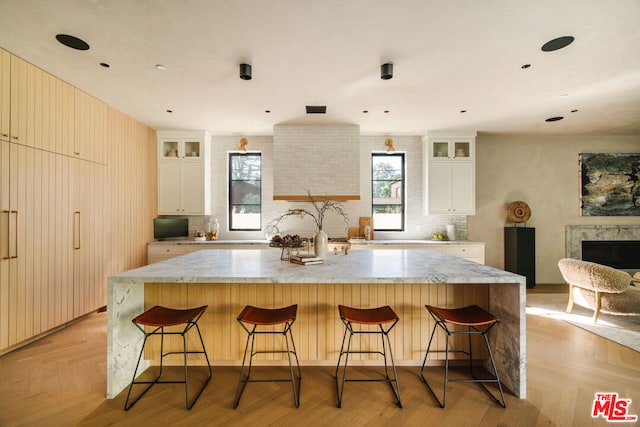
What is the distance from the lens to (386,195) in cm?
524

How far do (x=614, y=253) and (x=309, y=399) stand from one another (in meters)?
6.46

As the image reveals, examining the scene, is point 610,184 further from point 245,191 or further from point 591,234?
point 245,191

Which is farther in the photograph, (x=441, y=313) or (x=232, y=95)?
(x=232, y=95)

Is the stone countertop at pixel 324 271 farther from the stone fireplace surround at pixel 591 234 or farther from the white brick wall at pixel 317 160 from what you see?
the stone fireplace surround at pixel 591 234

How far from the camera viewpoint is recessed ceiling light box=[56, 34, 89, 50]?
7.43 ft

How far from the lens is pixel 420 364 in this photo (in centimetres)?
236

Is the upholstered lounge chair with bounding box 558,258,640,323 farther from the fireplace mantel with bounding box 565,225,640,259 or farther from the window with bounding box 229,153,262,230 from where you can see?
the window with bounding box 229,153,262,230

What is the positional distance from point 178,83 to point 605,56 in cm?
433

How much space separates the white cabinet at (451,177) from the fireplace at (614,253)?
8.28ft

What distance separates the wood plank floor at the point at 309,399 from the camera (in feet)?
5.77

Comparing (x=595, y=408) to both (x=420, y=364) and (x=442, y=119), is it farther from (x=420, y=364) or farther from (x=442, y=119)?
(x=442, y=119)

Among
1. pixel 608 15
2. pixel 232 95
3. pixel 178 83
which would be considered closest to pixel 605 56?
pixel 608 15

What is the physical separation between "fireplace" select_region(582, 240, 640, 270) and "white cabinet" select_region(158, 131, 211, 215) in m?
7.30

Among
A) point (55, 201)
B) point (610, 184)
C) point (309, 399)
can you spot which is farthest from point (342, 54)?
point (610, 184)
